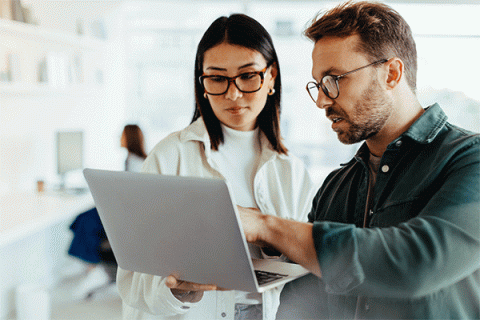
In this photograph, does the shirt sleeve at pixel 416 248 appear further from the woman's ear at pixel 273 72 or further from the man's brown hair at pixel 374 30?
the woman's ear at pixel 273 72

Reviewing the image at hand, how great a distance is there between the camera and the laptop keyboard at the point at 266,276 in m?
0.77

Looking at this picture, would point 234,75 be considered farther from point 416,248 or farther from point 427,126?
point 416,248

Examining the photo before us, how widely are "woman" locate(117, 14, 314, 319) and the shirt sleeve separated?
464mm

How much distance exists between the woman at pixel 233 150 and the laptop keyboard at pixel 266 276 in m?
0.26

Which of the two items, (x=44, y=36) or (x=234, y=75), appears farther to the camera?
(x=44, y=36)

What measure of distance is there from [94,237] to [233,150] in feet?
5.31

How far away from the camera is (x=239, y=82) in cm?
114

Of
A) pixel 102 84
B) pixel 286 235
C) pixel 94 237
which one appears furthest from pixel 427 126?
pixel 102 84

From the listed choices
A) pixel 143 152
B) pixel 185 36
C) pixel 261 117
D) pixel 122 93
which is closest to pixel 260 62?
pixel 261 117

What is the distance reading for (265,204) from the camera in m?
1.18

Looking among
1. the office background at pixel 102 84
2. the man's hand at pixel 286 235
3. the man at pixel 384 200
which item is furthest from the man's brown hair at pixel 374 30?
the office background at pixel 102 84

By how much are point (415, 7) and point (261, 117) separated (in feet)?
1.60

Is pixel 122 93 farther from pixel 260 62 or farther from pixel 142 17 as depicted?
pixel 260 62

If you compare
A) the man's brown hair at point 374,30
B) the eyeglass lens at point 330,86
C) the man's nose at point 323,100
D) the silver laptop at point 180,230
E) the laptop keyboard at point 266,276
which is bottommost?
the laptop keyboard at point 266,276
